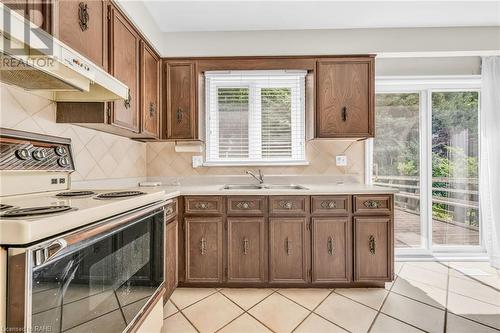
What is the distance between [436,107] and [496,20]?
908 millimetres

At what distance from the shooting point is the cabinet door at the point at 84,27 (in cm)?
128

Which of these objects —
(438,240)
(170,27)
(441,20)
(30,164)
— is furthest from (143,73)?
(438,240)

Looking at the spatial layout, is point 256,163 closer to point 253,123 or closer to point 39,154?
point 253,123

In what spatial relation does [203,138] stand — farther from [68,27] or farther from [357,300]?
[357,300]

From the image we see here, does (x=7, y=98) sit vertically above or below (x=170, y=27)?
below

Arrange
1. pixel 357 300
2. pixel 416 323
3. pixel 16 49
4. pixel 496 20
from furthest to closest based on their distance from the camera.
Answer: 1. pixel 496 20
2. pixel 357 300
3. pixel 416 323
4. pixel 16 49

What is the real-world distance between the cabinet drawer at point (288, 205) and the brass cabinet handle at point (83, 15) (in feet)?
5.64

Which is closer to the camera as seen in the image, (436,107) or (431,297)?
(431,297)

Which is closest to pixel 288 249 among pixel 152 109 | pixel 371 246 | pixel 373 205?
Result: pixel 371 246

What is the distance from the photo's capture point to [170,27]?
8.03 ft

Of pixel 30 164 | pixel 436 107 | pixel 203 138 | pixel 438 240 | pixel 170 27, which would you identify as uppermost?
pixel 170 27

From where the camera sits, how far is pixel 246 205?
218cm

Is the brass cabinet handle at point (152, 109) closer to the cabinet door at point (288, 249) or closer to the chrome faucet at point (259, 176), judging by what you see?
the chrome faucet at point (259, 176)

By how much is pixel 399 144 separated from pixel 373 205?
47.2 inches
